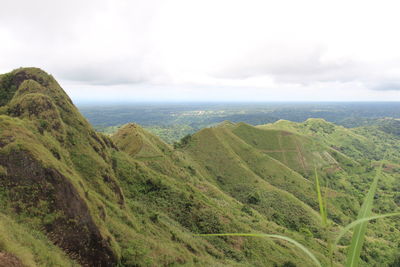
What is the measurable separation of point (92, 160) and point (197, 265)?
18804 mm

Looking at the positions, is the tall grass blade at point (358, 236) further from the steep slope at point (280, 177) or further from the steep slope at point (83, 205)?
the steep slope at point (280, 177)

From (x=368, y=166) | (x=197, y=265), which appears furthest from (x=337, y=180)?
(x=197, y=265)

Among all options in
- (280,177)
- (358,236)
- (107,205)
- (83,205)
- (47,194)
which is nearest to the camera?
(358,236)

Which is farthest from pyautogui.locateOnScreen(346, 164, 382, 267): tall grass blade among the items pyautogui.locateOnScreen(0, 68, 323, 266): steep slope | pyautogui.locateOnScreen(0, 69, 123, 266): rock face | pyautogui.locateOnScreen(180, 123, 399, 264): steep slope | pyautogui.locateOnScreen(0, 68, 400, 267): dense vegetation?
pyautogui.locateOnScreen(180, 123, 399, 264): steep slope

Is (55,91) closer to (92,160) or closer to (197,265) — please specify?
(92,160)

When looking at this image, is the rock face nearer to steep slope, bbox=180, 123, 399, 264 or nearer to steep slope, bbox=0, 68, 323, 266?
steep slope, bbox=0, 68, 323, 266

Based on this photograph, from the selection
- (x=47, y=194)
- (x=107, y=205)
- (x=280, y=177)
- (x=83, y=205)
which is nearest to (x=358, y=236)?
(x=47, y=194)

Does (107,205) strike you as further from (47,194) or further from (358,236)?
(358,236)

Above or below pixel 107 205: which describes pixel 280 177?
below

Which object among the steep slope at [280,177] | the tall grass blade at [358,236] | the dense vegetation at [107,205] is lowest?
the steep slope at [280,177]

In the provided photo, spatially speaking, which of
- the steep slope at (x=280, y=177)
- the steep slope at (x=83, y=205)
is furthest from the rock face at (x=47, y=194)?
the steep slope at (x=280, y=177)

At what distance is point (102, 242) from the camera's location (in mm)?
18438

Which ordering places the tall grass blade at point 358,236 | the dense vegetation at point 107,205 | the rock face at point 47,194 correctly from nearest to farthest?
the tall grass blade at point 358,236 → the dense vegetation at point 107,205 → the rock face at point 47,194

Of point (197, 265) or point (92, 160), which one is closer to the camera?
point (197, 265)
